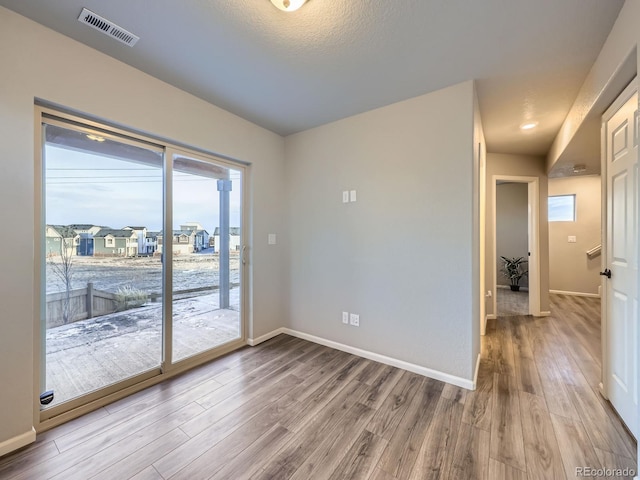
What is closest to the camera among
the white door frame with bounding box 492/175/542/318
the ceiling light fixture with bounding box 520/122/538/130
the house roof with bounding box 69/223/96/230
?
the house roof with bounding box 69/223/96/230

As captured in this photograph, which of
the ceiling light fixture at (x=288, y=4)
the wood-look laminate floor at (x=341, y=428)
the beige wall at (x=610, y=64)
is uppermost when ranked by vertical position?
the ceiling light fixture at (x=288, y=4)

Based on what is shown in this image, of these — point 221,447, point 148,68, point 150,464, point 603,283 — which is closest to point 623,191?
point 603,283

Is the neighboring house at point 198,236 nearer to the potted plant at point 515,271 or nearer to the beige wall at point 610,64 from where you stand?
the beige wall at point 610,64

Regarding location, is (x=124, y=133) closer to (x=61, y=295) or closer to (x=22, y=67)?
(x=22, y=67)

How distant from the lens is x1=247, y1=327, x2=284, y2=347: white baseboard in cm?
301

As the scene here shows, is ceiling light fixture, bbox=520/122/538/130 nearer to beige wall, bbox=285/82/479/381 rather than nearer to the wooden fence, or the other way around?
beige wall, bbox=285/82/479/381

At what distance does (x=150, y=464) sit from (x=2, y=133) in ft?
6.72

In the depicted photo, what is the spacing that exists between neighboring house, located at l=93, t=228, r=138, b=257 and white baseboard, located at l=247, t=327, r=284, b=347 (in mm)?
1546

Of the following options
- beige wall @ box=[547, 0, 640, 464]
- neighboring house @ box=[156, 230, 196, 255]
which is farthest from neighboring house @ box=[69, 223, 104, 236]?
beige wall @ box=[547, 0, 640, 464]

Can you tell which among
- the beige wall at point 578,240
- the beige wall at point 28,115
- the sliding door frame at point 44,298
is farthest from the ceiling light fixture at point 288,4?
the beige wall at point 578,240

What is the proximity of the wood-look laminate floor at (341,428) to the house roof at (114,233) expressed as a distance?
4.21 ft

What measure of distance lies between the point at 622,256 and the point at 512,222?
501 centimetres

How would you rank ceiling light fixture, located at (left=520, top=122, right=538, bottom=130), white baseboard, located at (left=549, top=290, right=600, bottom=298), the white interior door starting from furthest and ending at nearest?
white baseboard, located at (left=549, top=290, right=600, bottom=298)
ceiling light fixture, located at (left=520, top=122, right=538, bottom=130)
the white interior door

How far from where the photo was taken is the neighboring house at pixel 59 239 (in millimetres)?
1763
